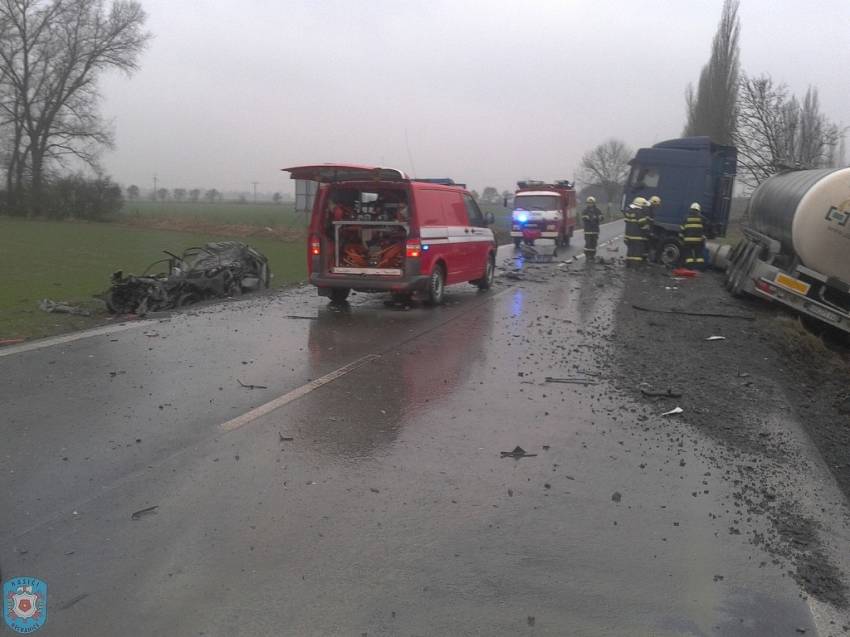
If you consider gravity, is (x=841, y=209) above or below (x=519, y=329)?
above

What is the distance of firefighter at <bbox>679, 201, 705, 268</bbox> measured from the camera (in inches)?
680

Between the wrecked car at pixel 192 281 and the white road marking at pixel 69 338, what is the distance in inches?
38.8

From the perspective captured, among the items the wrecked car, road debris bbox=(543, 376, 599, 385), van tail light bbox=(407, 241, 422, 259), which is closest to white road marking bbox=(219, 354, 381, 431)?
road debris bbox=(543, 376, 599, 385)

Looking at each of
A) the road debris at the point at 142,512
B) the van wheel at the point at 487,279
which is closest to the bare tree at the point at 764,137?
the van wheel at the point at 487,279

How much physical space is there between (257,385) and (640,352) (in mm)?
4674

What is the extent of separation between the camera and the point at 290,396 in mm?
6414

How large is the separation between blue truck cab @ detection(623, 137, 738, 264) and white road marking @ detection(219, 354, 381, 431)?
14072 millimetres

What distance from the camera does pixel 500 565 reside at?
3.57 meters

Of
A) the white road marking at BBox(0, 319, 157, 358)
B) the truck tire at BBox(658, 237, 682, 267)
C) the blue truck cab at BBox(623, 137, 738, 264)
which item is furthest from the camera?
the truck tire at BBox(658, 237, 682, 267)

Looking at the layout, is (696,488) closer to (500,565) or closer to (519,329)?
(500,565)

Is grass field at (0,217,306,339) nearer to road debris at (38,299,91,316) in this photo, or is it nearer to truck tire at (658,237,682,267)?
road debris at (38,299,91,316)

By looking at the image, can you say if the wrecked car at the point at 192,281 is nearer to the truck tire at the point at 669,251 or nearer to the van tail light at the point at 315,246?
the van tail light at the point at 315,246

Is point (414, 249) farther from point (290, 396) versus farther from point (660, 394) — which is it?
point (660, 394)

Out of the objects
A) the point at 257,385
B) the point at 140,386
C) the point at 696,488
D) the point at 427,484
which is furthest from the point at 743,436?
the point at 140,386
